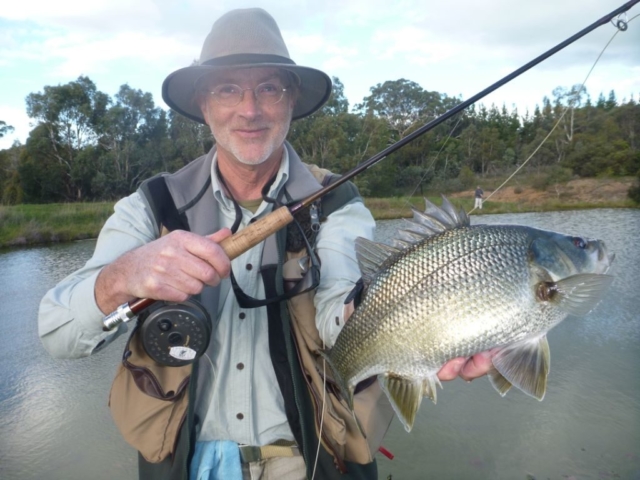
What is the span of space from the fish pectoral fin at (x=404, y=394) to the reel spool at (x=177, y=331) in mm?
725

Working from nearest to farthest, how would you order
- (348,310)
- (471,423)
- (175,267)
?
(175,267) < (348,310) < (471,423)

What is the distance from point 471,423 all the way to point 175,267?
3.38 m

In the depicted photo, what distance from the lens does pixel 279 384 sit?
2.23m

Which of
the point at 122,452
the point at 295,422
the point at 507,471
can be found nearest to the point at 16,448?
the point at 122,452

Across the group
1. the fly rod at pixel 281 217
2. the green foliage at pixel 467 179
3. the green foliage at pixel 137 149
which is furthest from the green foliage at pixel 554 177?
the fly rod at pixel 281 217

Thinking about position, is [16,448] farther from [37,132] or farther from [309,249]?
[37,132]

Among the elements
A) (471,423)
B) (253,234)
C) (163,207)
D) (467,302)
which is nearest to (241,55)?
(163,207)

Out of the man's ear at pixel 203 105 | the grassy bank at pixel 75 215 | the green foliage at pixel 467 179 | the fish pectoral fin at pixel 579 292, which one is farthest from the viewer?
the green foliage at pixel 467 179

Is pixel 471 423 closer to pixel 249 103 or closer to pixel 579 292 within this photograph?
pixel 579 292

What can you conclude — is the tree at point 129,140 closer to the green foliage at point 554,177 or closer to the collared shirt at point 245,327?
the green foliage at point 554,177

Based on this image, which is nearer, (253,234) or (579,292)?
(579,292)

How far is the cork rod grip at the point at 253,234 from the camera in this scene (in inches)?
72.9

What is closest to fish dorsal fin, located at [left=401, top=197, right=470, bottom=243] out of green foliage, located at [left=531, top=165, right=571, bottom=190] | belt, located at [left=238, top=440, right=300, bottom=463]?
belt, located at [left=238, top=440, right=300, bottom=463]

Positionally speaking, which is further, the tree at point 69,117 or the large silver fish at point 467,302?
the tree at point 69,117
